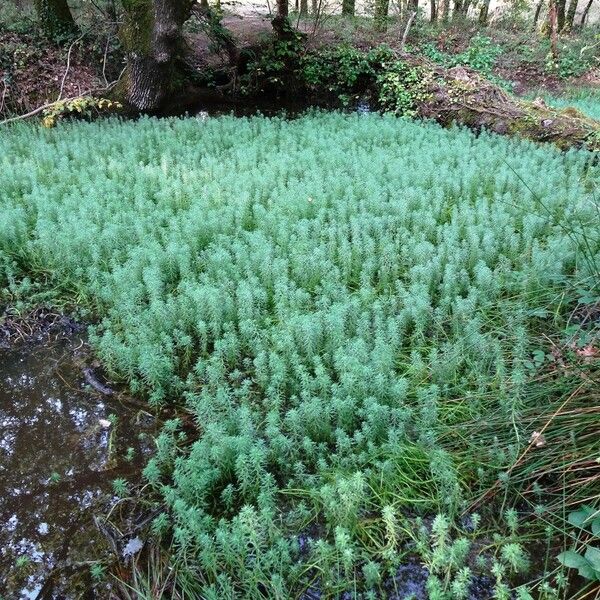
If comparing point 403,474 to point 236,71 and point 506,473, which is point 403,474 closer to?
point 506,473

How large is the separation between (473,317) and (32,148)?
6582mm

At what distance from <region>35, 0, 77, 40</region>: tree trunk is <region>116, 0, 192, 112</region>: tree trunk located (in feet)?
9.43

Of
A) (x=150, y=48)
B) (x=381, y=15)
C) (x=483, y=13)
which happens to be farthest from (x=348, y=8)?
(x=150, y=48)

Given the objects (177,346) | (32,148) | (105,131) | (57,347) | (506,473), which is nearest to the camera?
(506,473)

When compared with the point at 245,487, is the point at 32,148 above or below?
above

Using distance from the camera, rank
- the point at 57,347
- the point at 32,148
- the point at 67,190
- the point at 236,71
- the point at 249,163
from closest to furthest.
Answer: the point at 57,347
the point at 67,190
the point at 249,163
the point at 32,148
the point at 236,71

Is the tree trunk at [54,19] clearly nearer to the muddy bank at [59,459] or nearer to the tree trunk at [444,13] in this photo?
the muddy bank at [59,459]

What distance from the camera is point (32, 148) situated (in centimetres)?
782

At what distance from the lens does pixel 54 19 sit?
40.2 feet

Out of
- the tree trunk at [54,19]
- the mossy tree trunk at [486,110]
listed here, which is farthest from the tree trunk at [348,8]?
the tree trunk at [54,19]

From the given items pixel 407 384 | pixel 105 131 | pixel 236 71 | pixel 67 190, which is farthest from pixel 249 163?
pixel 236 71

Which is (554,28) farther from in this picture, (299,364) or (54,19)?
(299,364)

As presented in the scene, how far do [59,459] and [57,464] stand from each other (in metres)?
0.04

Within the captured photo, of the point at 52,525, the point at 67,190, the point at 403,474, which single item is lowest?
the point at 52,525
